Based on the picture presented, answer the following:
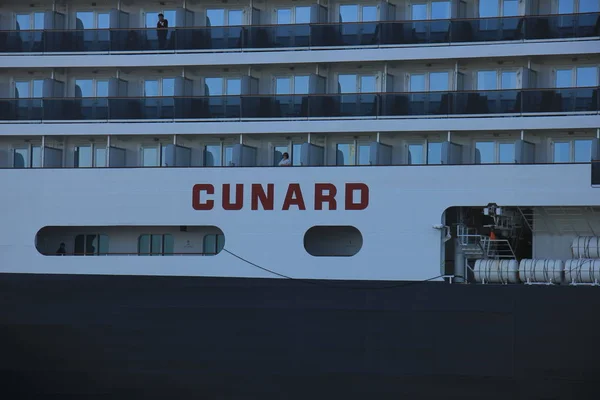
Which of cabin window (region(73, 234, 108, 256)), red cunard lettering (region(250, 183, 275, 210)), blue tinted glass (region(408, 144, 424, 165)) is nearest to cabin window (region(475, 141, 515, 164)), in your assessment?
blue tinted glass (region(408, 144, 424, 165))

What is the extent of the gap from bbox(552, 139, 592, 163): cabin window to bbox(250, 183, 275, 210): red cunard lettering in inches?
200

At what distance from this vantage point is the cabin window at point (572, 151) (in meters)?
17.6

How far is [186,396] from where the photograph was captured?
16859 mm

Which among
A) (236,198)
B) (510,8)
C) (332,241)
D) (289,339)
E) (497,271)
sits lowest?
(289,339)

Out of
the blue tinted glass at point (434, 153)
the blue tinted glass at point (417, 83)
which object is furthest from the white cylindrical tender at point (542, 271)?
the blue tinted glass at point (417, 83)

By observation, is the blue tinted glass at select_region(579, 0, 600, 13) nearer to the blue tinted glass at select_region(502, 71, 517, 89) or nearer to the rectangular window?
the blue tinted glass at select_region(502, 71, 517, 89)

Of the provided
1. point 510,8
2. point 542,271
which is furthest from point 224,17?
point 542,271

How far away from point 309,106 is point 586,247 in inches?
213

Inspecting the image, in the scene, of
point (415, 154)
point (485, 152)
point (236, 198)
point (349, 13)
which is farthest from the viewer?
point (349, 13)

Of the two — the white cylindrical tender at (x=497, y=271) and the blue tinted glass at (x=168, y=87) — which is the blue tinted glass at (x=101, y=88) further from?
the white cylindrical tender at (x=497, y=271)

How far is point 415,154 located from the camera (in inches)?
719

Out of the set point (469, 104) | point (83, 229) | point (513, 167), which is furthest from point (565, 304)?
point (83, 229)

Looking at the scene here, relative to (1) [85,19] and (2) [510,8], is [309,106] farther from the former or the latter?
(1) [85,19]

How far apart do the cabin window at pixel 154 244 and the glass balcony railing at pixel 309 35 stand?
3.55 metres
